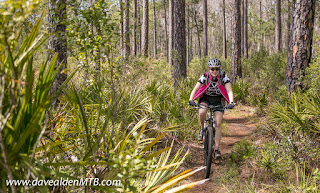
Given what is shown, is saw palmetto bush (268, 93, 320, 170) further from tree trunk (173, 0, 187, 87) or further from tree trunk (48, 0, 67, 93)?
tree trunk (173, 0, 187, 87)

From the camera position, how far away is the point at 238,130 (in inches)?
287

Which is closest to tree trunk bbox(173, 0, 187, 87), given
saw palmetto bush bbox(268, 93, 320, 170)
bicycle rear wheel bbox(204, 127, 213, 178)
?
saw palmetto bush bbox(268, 93, 320, 170)

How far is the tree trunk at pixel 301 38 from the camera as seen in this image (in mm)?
5814

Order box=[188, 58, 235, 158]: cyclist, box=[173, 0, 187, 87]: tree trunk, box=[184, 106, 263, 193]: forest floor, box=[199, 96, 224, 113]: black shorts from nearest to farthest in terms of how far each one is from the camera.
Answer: box=[184, 106, 263, 193]: forest floor, box=[188, 58, 235, 158]: cyclist, box=[199, 96, 224, 113]: black shorts, box=[173, 0, 187, 87]: tree trunk

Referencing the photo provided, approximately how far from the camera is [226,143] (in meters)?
6.37

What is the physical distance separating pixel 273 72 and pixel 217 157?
6.54 metres

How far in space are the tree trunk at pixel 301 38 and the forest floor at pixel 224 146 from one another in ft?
5.37

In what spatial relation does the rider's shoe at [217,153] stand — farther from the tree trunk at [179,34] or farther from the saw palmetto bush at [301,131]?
the tree trunk at [179,34]

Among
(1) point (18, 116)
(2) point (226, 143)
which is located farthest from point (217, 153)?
(1) point (18, 116)

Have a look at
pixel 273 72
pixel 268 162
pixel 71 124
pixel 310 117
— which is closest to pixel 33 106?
pixel 71 124

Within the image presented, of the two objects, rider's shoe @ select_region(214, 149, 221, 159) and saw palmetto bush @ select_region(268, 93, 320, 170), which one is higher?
saw palmetto bush @ select_region(268, 93, 320, 170)

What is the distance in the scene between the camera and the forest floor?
4.32 metres

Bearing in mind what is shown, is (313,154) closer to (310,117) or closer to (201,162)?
(310,117)

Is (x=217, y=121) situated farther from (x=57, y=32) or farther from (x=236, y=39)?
(x=236, y=39)
